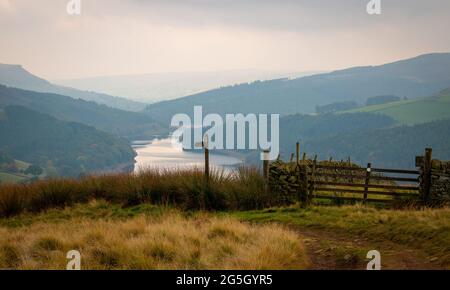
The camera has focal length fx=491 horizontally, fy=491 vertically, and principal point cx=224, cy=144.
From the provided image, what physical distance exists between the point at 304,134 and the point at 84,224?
496ft

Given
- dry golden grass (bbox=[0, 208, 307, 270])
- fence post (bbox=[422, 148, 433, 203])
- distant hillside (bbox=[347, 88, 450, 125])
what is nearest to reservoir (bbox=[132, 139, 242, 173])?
fence post (bbox=[422, 148, 433, 203])

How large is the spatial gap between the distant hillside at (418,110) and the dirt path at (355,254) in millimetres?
142976

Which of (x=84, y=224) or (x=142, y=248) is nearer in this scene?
(x=142, y=248)

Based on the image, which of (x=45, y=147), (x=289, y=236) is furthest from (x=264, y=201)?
(x=45, y=147)

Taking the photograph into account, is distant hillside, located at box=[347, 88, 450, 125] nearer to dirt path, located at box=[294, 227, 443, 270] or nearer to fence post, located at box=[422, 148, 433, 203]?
fence post, located at box=[422, 148, 433, 203]

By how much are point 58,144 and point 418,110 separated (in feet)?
368

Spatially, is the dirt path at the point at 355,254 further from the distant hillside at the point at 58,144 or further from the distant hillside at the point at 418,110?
the distant hillside at the point at 418,110

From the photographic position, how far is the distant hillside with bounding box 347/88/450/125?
146 m

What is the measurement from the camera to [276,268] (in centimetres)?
711

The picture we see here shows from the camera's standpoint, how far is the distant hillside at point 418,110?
480 ft

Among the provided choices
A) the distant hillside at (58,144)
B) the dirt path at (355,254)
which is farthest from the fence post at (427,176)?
the distant hillside at (58,144)

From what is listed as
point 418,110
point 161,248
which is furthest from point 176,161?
point 418,110

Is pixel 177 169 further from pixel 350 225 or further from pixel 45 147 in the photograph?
pixel 45 147
